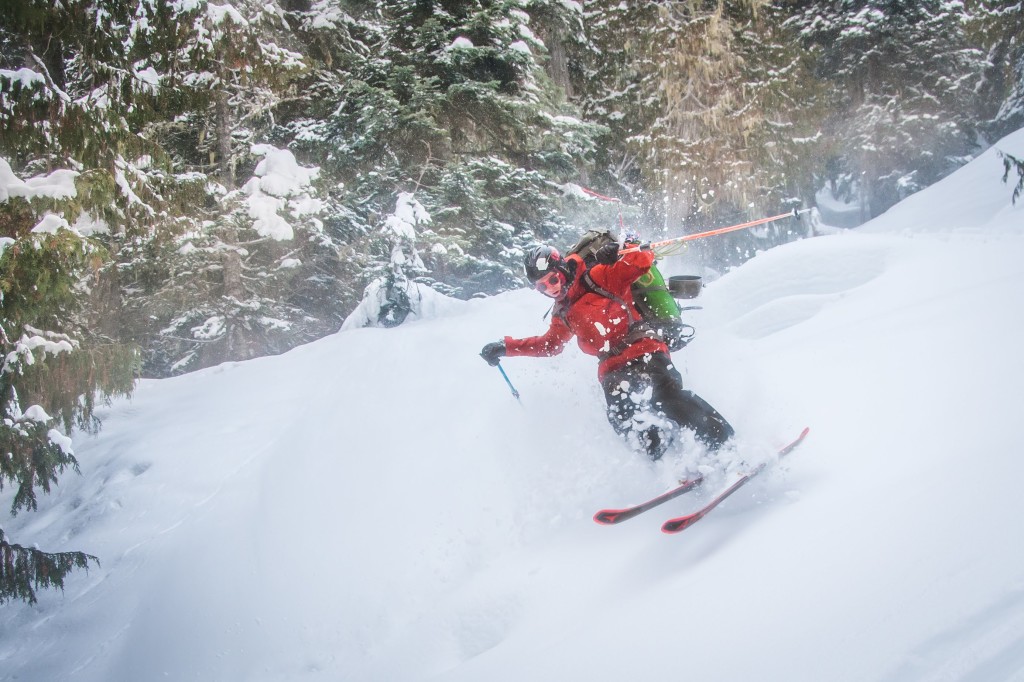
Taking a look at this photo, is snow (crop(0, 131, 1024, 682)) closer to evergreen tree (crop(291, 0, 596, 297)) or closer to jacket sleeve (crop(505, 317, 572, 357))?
jacket sleeve (crop(505, 317, 572, 357))

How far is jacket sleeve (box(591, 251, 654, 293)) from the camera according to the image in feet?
12.7

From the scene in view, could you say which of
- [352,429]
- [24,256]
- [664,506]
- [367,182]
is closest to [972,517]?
[664,506]

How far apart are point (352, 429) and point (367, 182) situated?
7645 mm

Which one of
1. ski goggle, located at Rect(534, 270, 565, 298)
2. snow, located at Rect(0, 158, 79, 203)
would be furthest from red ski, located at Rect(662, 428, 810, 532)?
snow, located at Rect(0, 158, 79, 203)

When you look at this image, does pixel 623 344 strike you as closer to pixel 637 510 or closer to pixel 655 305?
pixel 655 305

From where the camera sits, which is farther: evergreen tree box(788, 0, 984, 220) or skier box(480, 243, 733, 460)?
evergreen tree box(788, 0, 984, 220)

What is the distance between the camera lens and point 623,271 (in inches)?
157

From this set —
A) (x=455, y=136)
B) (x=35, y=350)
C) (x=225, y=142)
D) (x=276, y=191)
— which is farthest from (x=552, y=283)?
(x=225, y=142)

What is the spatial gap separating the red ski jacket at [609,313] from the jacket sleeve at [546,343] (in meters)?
0.18

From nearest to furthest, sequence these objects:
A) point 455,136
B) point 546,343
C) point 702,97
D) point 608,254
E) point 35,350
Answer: point 608,254 < point 546,343 < point 35,350 < point 455,136 < point 702,97

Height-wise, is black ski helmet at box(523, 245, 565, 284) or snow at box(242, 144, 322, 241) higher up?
snow at box(242, 144, 322, 241)

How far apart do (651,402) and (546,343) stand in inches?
42.0

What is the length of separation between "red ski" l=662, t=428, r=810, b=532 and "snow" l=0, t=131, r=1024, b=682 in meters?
0.06

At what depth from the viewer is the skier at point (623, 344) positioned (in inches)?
146
